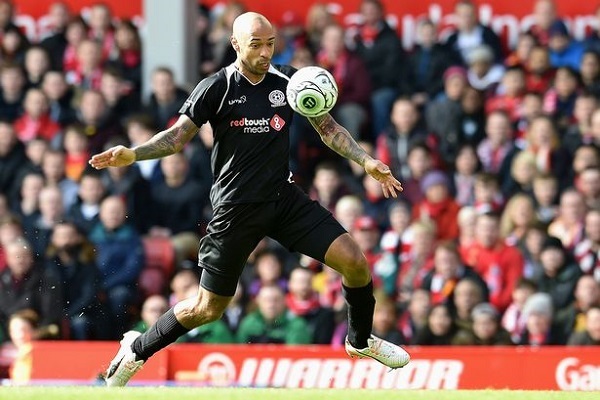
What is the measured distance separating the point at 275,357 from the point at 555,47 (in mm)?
5653

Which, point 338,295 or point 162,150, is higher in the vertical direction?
point 162,150

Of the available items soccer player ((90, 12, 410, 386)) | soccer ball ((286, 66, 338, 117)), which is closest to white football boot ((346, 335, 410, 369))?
soccer player ((90, 12, 410, 386))

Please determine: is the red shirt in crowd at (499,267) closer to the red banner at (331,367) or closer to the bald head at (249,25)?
the red banner at (331,367)

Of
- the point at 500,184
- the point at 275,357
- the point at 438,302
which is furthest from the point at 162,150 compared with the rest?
the point at 500,184

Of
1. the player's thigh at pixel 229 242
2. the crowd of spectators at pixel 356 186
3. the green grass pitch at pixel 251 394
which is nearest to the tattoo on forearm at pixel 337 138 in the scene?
the player's thigh at pixel 229 242

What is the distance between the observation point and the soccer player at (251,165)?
1023cm

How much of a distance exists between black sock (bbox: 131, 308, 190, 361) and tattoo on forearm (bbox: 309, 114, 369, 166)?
153cm

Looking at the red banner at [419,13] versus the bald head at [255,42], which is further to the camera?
the red banner at [419,13]

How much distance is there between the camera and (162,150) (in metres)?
10.3

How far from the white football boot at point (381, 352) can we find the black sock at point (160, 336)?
1.11 meters

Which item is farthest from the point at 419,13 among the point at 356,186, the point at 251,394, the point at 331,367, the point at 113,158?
the point at 251,394

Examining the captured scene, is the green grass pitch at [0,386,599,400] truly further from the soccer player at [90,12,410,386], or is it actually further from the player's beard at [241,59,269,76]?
the player's beard at [241,59,269,76]

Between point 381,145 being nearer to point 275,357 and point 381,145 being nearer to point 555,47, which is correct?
point 555,47

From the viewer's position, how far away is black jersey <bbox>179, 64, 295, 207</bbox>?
10234 mm
